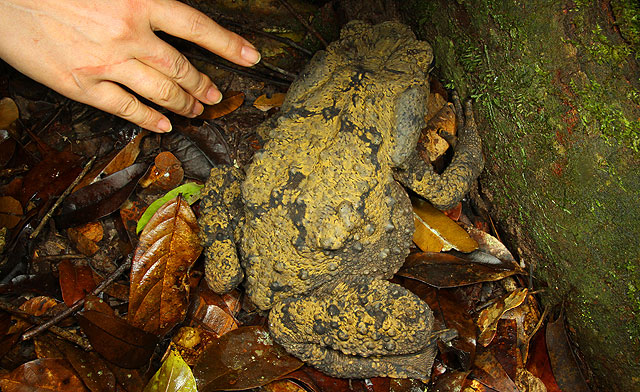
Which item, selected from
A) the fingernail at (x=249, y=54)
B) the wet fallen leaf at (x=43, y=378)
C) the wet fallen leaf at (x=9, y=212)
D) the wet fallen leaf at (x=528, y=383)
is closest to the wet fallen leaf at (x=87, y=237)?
the wet fallen leaf at (x=9, y=212)

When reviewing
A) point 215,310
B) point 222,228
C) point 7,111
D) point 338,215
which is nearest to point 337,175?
point 338,215

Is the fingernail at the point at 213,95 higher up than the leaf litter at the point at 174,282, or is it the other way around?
the fingernail at the point at 213,95

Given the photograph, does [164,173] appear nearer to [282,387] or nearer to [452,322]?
[282,387]

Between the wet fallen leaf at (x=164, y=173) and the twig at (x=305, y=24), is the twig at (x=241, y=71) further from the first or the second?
the wet fallen leaf at (x=164, y=173)

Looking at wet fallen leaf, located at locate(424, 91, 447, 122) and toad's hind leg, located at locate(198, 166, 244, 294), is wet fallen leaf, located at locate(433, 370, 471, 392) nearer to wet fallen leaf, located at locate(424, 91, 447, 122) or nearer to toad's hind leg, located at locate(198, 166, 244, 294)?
toad's hind leg, located at locate(198, 166, 244, 294)

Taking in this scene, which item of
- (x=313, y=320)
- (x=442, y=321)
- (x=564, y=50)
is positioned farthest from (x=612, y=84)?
(x=313, y=320)

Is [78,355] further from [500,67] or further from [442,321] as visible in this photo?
[500,67]
